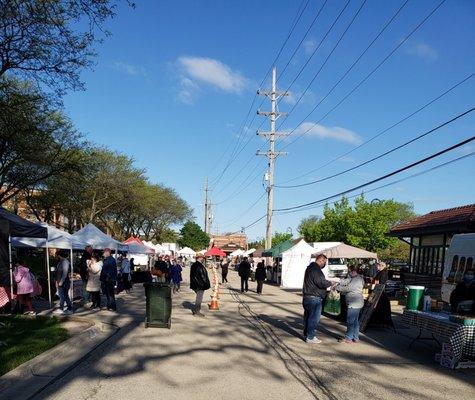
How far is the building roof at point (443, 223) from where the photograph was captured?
21953 millimetres

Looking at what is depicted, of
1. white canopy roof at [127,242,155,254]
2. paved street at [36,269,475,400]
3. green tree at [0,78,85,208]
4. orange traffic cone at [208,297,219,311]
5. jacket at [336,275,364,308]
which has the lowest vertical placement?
orange traffic cone at [208,297,219,311]

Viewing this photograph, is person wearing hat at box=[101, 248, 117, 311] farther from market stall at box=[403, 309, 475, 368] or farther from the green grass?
market stall at box=[403, 309, 475, 368]

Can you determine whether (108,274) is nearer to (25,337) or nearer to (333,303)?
(25,337)

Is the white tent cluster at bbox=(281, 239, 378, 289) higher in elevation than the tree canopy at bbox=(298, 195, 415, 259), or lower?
lower

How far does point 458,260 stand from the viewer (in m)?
18.0

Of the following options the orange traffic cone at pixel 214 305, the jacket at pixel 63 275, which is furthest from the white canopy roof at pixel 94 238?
the jacket at pixel 63 275

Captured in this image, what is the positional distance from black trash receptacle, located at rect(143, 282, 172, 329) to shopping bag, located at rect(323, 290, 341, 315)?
5.82 metres

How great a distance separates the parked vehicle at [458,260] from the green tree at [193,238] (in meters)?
103

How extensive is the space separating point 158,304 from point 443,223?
16.1 m

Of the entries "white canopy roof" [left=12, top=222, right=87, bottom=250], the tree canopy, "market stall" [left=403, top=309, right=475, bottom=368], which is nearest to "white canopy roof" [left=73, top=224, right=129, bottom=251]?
"white canopy roof" [left=12, top=222, right=87, bottom=250]

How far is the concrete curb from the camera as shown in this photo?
6.43m

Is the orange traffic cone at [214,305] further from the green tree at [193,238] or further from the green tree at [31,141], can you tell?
the green tree at [193,238]

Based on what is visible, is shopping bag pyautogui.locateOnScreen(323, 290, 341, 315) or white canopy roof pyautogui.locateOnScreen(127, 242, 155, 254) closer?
shopping bag pyautogui.locateOnScreen(323, 290, 341, 315)

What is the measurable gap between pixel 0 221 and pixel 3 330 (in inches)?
82.4
